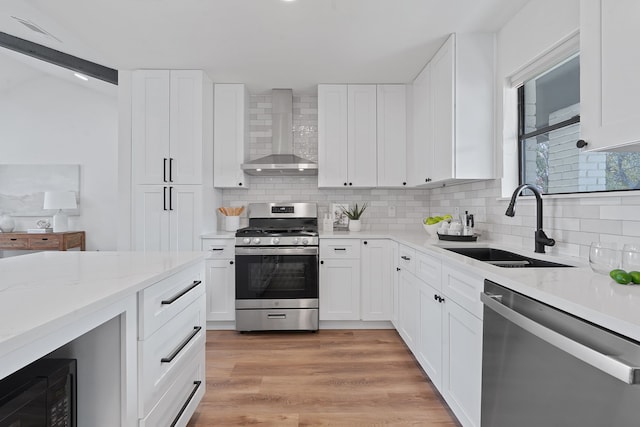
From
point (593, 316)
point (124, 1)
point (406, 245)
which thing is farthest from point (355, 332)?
point (124, 1)

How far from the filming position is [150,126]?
322 centimetres

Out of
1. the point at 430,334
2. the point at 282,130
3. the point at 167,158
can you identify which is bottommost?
the point at 430,334

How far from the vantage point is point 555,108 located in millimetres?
2047

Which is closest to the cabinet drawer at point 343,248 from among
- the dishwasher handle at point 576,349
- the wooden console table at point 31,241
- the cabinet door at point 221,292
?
the cabinet door at point 221,292

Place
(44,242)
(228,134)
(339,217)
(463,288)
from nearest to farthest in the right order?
(463,288) < (228,134) < (339,217) < (44,242)

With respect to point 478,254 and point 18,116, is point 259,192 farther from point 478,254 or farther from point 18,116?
point 18,116

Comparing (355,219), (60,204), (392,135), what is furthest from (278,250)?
(60,204)

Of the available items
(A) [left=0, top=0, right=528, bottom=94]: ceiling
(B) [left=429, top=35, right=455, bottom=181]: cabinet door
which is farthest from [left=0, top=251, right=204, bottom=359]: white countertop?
(B) [left=429, top=35, right=455, bottom=181]: cabinet door

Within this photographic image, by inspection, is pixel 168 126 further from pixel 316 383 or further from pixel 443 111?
pixel 316 383

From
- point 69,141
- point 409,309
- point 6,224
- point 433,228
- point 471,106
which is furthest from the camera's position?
point 69,141

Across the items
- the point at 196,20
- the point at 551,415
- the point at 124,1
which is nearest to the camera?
the point at 551,415

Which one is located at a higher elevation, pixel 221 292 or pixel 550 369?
pixel 550 369

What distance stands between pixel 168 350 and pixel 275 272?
1744 millimetres

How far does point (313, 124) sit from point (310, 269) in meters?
Answer: 1.74
